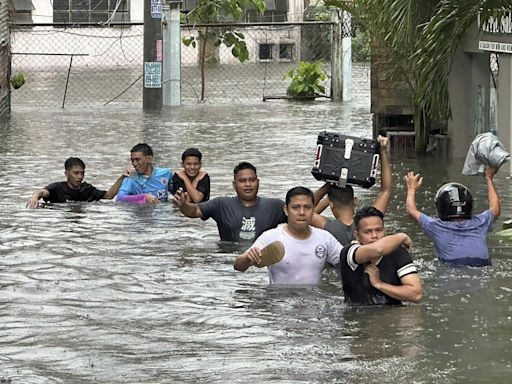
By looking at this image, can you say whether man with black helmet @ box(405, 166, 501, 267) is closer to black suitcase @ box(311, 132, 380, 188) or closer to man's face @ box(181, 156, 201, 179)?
black suitcase @ box(311, 132, 380, 188)

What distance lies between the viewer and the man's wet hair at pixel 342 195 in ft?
39.5

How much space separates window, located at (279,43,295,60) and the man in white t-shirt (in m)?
33.8

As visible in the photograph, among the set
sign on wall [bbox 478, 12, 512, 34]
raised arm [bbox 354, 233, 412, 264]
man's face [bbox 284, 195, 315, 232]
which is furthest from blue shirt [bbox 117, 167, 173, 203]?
raised arm [bbox 354, 233, 412, 264]

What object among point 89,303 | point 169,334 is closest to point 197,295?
point 89,303

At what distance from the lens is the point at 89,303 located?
11.0m

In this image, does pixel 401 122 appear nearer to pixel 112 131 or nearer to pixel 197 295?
pixel 112 131

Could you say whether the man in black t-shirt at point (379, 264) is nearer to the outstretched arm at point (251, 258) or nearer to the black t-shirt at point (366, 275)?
the black t-shirt at point (366, 275)

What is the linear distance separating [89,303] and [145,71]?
2314cm

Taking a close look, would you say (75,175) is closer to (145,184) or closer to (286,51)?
(145,184)

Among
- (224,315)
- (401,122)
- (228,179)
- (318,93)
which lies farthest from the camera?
(318,93)

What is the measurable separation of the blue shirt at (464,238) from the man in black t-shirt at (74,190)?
223 inches

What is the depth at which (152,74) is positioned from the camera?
110ft

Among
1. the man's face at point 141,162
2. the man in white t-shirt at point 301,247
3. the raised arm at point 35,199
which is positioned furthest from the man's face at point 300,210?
the raised arm at point 35,199

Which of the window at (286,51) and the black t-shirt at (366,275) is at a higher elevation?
the window at (286,51)
